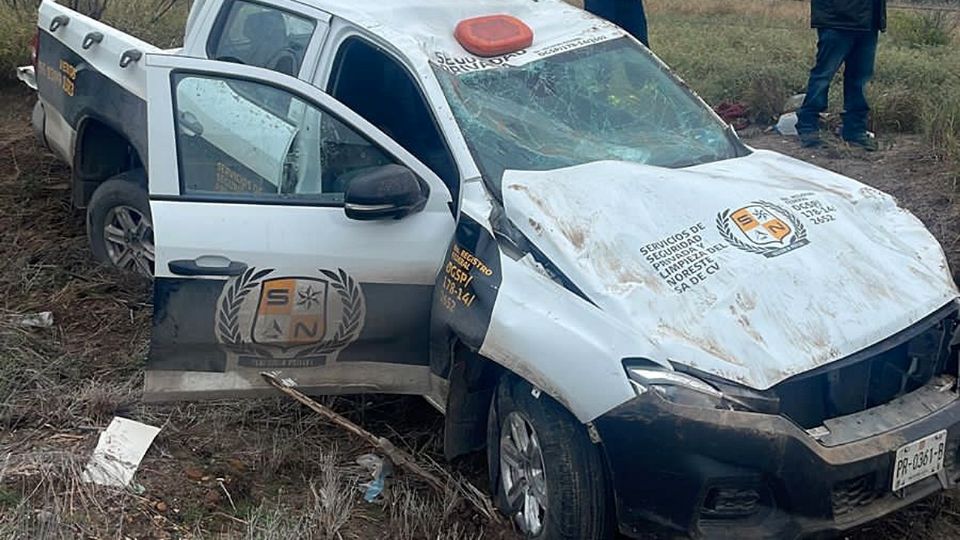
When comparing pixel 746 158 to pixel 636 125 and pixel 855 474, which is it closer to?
pixel 636 125

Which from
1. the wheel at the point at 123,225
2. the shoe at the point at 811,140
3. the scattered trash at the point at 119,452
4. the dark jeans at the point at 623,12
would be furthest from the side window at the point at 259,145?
the shoe at the point at 811,140

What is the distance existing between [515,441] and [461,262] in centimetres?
63

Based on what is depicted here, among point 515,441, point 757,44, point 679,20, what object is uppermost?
point 515,441

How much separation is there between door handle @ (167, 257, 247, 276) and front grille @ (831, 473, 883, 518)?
2.11 m

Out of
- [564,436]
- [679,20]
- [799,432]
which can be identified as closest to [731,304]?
[799,432]

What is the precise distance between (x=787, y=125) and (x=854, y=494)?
5.32 meters

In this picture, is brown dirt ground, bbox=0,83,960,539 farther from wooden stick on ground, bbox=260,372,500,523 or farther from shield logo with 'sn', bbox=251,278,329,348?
shield logo with 'sn', bbox=251,278,329,348

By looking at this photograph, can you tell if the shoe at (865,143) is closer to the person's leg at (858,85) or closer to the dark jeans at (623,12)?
the person's leg at (858,85)

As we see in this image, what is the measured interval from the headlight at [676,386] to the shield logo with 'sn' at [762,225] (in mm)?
676

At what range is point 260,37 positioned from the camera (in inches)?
196

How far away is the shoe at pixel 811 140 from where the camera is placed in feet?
24.6

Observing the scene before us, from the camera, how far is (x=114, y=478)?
3832mm

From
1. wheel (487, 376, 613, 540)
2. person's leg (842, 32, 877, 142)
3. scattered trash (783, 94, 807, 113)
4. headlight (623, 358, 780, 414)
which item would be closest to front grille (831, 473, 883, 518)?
headlight (623, 358, 780, 414)

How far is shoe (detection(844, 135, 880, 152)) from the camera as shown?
741cm
